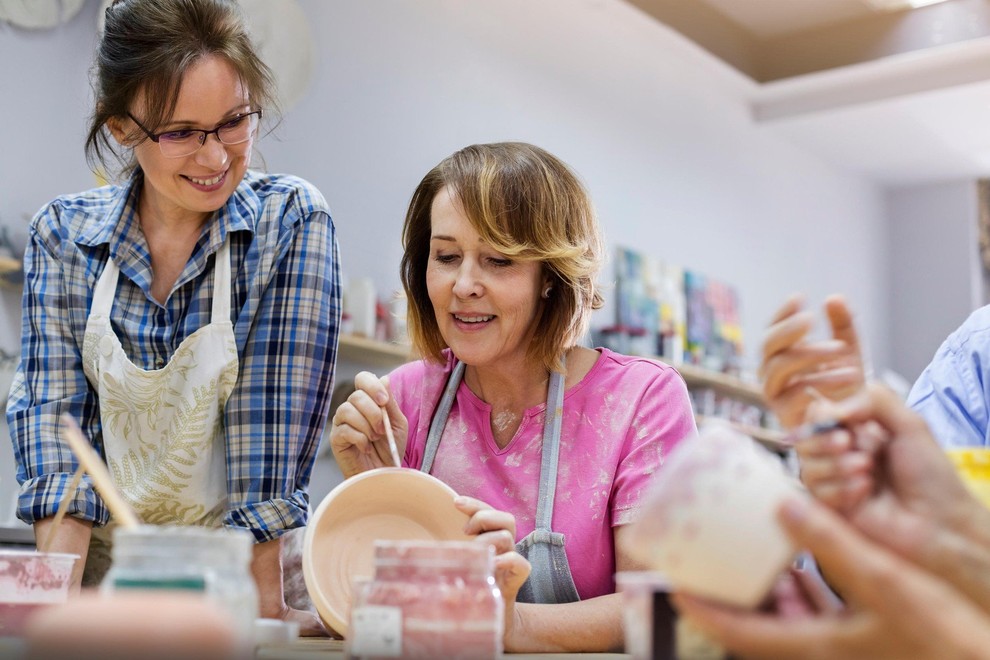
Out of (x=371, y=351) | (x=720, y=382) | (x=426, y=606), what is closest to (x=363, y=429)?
(x=426, y=606)

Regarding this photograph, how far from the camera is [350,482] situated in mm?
1278

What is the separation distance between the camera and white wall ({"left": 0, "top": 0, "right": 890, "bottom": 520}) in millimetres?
A: 3000

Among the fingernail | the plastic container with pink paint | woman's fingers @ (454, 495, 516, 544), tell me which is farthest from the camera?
woman's fingers @ (454, 495, 516, 544)

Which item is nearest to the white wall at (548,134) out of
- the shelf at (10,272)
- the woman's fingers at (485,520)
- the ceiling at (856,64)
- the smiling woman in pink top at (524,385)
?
the shelf at (10,272)

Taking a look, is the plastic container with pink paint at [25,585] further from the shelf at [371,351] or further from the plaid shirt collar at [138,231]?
the shelf at [371,351]

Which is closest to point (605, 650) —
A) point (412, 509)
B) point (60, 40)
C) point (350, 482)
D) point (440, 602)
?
point (412, 509)

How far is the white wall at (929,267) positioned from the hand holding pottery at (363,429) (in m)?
5.78

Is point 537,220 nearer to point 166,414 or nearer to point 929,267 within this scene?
point 166,414

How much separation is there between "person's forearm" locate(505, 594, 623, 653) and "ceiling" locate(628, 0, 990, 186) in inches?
163

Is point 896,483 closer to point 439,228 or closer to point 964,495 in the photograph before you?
point 964,495

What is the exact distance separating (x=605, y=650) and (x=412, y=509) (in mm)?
316

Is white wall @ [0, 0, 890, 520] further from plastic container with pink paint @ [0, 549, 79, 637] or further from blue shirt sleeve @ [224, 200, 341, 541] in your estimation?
plastic container with pink paint @ [0, 549, 79, 637]

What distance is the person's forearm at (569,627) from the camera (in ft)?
4.34

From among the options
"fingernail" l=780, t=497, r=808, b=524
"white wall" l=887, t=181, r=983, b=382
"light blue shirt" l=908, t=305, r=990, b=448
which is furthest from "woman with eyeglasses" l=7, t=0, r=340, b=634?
"white wall" l=887, t=181, r=983, b=382
